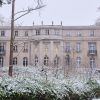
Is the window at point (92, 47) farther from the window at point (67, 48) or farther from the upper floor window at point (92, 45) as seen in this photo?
the window at point (67, 48)

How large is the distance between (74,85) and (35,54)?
39642 millimetres

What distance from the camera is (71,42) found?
51562mm

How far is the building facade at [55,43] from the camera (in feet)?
164

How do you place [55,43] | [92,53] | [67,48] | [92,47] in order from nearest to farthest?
[55,43] → [92,53] → [92,47] → [67,48]

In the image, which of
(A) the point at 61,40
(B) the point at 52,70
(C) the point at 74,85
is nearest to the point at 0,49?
(A) the point at 61,40

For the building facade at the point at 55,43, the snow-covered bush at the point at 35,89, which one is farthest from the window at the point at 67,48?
the snow-covered bush at the point at 35,89

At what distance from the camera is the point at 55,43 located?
5028 cm

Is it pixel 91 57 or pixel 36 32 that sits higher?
pixel 36 32

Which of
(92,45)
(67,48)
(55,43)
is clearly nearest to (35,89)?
(55,43)

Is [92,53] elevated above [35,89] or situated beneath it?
elevated above

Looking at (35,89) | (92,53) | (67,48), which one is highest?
(67,48)

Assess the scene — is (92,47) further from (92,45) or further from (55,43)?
(55,43)

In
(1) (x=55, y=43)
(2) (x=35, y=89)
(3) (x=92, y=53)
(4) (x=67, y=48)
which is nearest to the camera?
(2) (x=35, y=89)

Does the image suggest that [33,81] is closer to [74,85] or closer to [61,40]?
[74,85]
